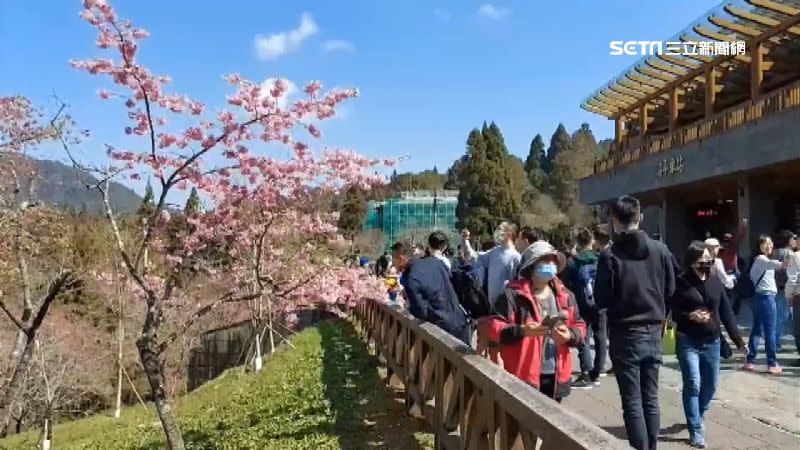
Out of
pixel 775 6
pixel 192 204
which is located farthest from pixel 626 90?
pixel 192 204

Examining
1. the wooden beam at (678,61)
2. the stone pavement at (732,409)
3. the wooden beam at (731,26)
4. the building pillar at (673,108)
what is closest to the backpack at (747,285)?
the stone pavement at (732,409)

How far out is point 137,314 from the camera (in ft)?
96.5

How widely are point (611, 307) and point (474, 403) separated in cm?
102

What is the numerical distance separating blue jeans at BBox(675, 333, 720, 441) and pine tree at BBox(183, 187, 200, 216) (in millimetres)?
5425

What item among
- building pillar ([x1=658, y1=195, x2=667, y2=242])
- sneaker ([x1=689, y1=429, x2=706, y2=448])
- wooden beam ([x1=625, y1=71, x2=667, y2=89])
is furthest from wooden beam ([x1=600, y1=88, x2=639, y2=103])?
sneaker ([x1=689, y1=429, x2=706, y2=448])

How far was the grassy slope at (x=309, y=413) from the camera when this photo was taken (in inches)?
310

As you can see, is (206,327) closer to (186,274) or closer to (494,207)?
(186,274)

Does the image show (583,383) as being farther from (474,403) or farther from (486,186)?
(486,186)

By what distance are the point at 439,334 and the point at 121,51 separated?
4.40m

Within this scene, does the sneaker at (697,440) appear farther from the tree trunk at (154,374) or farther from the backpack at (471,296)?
the tree trunk at (154,374)

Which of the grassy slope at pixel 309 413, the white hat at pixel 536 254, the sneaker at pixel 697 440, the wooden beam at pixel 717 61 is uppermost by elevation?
the wooden beam at pixel 717 61

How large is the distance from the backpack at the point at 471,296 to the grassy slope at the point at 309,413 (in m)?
1.23

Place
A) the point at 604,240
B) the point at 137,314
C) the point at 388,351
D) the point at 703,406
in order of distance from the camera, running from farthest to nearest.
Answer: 1. the point at 137,314
2. the point at 388,351
3. the point at 604,240
4. the point at 703,406

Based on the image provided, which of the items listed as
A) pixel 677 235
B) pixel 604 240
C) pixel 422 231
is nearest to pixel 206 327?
pixel 677 235
